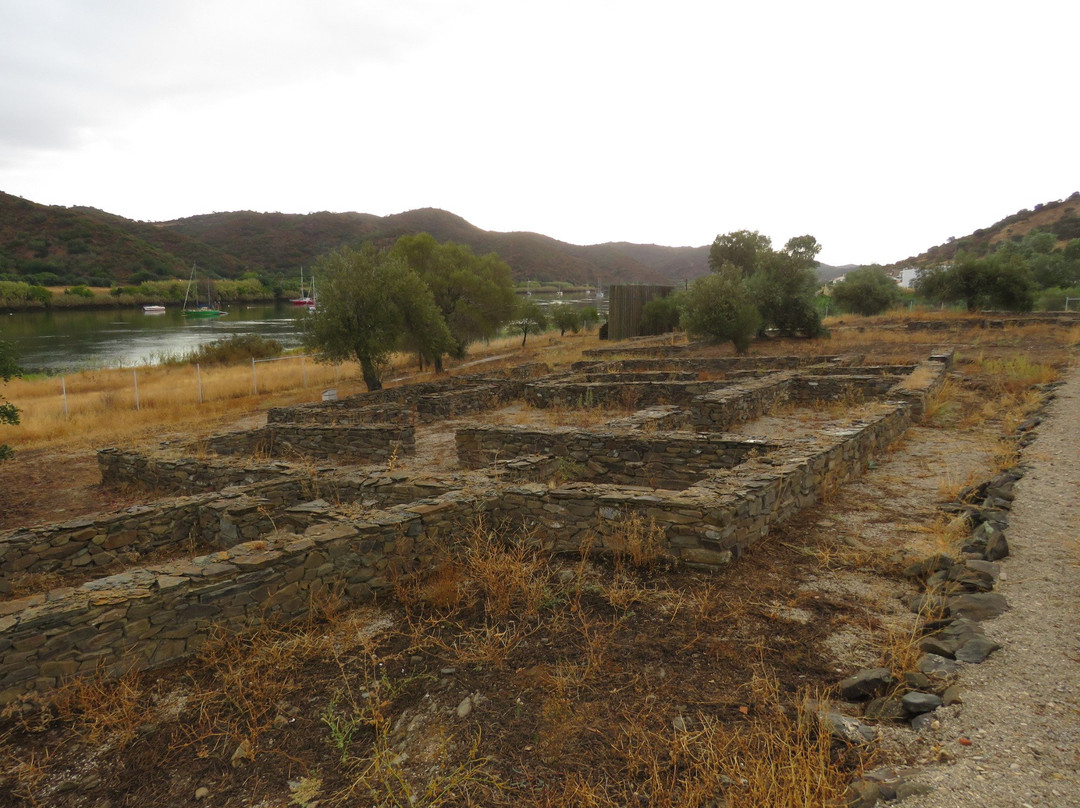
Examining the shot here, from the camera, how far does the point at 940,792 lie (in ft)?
8.89

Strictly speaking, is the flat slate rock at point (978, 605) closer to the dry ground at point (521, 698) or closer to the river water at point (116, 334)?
the dry ground at point (521, 698)

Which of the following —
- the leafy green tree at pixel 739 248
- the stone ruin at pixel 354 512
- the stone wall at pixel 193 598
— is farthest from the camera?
the leafy green tree at pixel 739 248

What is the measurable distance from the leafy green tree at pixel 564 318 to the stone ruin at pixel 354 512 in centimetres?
3887

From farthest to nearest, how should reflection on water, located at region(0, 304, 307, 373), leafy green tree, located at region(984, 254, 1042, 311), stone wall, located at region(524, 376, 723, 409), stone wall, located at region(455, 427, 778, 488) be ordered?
reflection on water, located at region(0, 304, 307, 373) < leafy green tree, located at region(984, 254, 1042, 311) < stone wall, located at region(524, 376, 723, 409) < stone wall, located at region(455, 427, 778, 488)

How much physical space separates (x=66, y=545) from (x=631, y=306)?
1494 inches

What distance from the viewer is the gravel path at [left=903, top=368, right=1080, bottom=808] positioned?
8.86ft

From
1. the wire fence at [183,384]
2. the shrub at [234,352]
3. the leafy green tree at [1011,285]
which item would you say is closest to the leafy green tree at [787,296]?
the leafy green tree at [1011,285]

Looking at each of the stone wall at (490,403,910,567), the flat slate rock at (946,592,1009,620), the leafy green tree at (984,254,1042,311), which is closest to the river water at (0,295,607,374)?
the stone wall at (490,403,910,567)

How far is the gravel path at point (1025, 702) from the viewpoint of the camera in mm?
2699

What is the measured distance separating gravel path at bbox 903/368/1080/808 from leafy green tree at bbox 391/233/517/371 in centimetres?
2626

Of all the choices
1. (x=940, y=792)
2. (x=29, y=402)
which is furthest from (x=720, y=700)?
(x=29, y=402)

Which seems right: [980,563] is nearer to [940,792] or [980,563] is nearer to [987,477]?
[940,792]

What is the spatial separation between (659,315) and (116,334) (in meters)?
57.4

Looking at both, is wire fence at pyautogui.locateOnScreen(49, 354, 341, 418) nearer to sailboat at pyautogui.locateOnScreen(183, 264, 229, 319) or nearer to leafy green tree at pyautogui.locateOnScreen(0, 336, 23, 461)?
leafy green tree at pyautogui.locateOnScreen(0, 336, 23, 461)
